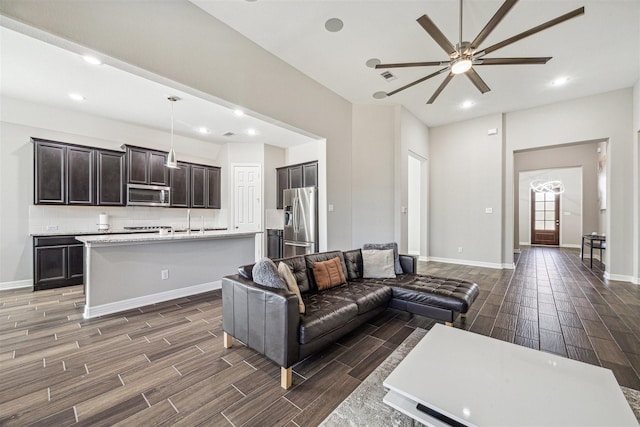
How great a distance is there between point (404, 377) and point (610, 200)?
Answer: 593cm

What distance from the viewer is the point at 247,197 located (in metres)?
6.42

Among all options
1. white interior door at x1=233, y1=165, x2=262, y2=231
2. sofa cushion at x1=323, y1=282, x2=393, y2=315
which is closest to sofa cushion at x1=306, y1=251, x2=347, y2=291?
sofa cushion at x1=323, y1=282, x2=393, y2=315

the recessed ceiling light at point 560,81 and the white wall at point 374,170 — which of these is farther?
the white wall at point 374,170

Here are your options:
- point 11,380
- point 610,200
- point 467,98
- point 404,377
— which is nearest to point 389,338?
point 404,377

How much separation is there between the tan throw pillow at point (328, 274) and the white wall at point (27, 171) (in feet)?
15.7

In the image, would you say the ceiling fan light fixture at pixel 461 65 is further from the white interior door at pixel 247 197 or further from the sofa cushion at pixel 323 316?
the white interior door at pixel 247 197

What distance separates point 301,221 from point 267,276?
3341mm

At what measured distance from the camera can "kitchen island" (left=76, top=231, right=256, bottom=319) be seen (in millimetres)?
2969

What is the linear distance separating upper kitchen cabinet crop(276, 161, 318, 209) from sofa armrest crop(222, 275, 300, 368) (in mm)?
3768

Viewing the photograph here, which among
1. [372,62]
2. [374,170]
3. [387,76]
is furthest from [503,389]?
[374,170]

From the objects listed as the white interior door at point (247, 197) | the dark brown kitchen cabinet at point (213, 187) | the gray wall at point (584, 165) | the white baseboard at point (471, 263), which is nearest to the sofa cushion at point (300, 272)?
the white interior door at point (247, 197)

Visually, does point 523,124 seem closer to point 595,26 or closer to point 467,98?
point 467,98

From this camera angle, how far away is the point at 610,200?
455 cm

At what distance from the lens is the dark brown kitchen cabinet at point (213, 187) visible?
6184 mm
